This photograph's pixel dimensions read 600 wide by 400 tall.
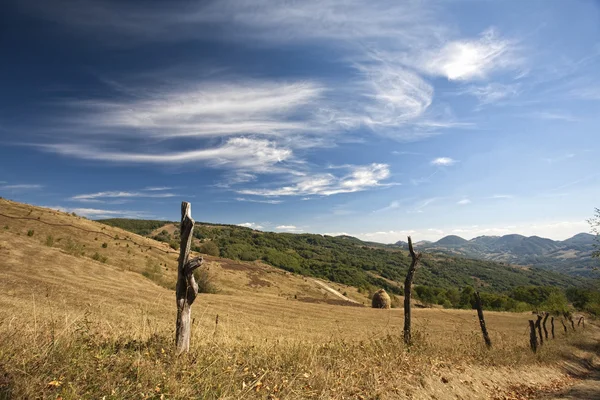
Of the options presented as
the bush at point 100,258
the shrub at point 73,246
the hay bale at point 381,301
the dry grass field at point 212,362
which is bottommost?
the hay bale at point 381,301

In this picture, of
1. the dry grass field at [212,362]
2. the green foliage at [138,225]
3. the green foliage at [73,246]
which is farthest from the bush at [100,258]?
the green foliage at [138,225]

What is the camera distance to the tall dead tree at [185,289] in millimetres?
6668

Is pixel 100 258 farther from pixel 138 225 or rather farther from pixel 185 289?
pixel 138 225

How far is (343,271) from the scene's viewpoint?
120 metres

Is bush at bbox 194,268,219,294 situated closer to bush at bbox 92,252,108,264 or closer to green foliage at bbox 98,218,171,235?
bush at bbox 92,252,108,264

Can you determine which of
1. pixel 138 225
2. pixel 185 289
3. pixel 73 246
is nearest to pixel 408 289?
pixel 185 289

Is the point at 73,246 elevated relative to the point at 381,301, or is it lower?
elevated

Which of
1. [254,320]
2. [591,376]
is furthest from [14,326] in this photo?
[591,376]

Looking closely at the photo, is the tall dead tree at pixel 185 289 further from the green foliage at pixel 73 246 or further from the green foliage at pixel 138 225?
the green foliage at pixel 138 225

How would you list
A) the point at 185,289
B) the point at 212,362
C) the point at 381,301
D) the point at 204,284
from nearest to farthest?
the point at 212,362
the point at 185,289
the point at 204,284
the point at 381,301

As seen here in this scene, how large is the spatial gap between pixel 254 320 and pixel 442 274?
194 m

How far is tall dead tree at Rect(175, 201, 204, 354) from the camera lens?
21.9 ft

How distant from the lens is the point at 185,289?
693cm

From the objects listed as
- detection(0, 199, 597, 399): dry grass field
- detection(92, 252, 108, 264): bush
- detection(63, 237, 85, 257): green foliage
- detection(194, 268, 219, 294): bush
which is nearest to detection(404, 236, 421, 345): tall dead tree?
detection(0, 199, 597, 399): dry grass field
